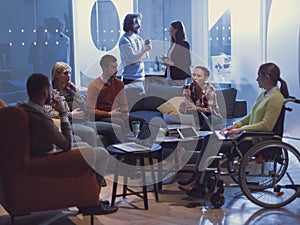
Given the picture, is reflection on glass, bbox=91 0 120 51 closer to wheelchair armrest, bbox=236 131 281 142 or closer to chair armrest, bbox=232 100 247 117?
chair armrest, bbox=232 100 247 117

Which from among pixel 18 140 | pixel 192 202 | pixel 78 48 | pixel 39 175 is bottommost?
pixel 192 202

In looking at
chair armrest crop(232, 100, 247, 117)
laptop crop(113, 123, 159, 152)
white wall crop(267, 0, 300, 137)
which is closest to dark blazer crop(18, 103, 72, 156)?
laptop crop(113, 123, 159, 152)

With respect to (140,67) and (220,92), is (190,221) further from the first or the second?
(140,67)

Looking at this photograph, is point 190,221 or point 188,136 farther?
point 188,136

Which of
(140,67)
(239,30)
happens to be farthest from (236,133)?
(239,30)

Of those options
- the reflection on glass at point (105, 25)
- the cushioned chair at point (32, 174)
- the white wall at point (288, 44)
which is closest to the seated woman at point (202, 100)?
the white wall at point (288, 44)

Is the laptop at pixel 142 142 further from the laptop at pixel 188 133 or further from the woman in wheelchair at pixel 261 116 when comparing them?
the woman in wheelchair at pixel 261 116

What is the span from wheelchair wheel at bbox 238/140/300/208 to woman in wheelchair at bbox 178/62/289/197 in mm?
214

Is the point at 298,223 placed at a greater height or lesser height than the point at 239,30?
lesser

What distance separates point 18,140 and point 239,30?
514 cm

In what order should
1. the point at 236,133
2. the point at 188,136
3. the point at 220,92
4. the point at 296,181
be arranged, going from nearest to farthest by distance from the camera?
the point at 236,133, the point at 188,136, the point at 296,181, the point at 220,92

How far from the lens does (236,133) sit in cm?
441

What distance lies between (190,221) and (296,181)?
157cm

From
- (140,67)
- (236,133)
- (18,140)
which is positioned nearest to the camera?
(18,140)
